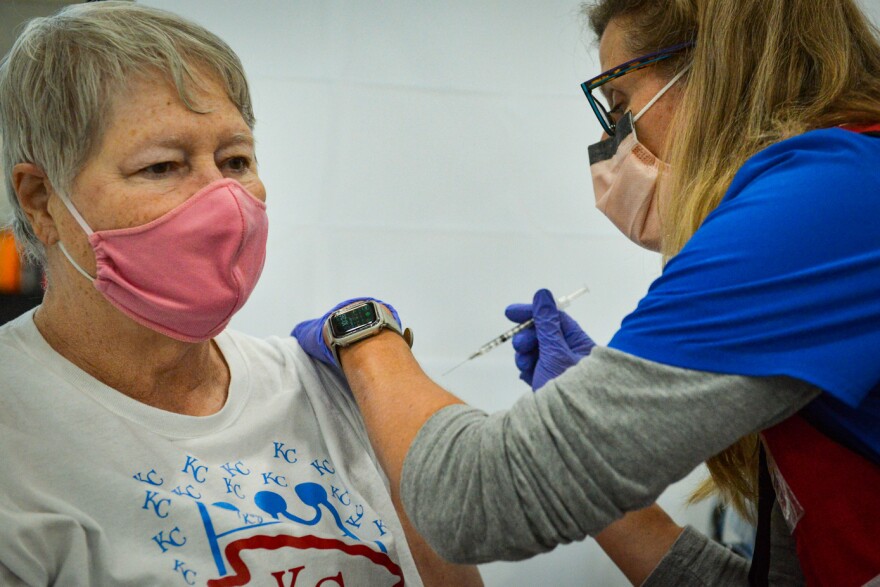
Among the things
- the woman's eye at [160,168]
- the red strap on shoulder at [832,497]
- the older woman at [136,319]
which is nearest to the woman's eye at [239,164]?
the older woman at [136,319]

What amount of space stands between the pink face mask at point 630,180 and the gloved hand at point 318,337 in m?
0.45

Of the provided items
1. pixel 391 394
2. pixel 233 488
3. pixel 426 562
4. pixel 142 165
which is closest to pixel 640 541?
pixel 426 562

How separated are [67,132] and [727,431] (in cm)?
98

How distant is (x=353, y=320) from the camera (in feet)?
4.08

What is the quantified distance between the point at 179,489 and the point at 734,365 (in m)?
0.80

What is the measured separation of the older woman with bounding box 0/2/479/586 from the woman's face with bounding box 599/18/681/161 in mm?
647

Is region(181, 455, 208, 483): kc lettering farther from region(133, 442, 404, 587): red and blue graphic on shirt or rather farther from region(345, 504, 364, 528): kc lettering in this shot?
region(345, 504, 364, 528): kc lettering

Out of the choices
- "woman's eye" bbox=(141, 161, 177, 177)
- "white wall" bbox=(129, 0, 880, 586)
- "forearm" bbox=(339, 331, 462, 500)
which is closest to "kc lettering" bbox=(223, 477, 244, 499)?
"forearm" bbox=(339, 331, 462, 500)

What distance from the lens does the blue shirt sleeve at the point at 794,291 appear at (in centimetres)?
79

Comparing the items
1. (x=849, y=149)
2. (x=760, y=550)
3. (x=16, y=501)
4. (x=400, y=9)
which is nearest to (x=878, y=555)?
(x=760, y=550)

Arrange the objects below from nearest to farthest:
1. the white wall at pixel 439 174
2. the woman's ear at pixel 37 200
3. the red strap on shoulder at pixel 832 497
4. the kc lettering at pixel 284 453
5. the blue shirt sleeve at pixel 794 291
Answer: the blue shirt sleeve at pixel 794 291
the red strap on shoulder at pixel 832 497
the woman's ear at pixel 37 200
the kc lettering at pixel 284 453
the white wall at pixel 439 174

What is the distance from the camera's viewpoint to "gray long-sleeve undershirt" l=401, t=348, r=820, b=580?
31.3 inches

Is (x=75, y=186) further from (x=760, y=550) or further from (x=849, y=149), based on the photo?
(x=760, y=550)

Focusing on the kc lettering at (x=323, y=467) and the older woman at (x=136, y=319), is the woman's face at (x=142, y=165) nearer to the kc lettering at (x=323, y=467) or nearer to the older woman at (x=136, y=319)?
the older woman at (x=136, y=319)
